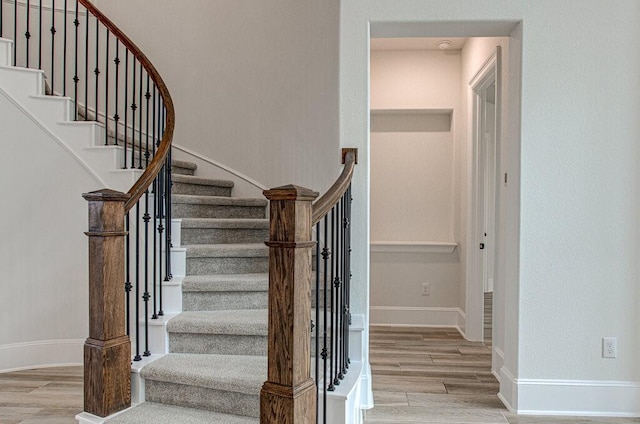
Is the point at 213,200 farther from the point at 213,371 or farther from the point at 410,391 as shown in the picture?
the point at 410,391

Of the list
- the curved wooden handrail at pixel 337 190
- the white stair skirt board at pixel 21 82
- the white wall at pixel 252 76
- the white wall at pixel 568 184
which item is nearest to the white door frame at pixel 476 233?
the white wall at pixel 252 76

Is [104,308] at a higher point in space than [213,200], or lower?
lower

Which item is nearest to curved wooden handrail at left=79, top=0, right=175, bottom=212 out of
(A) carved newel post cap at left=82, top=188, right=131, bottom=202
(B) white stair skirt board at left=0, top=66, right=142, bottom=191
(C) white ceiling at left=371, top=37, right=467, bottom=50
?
(A) carved newel post cap at left=82, top=188, right=131, bottom=202

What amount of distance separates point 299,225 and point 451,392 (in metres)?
1.98

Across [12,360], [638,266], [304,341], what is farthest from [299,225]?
[12,360]

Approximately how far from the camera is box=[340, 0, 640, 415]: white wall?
2.85 meters

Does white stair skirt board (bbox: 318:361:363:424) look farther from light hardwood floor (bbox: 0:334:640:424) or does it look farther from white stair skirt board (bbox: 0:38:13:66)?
white stair skirt board (bbox: 0:38:13:66)

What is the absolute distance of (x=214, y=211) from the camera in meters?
3.86

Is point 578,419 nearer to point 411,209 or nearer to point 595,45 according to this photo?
point 595,45

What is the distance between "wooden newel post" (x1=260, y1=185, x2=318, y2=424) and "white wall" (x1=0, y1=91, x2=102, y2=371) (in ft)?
7.71

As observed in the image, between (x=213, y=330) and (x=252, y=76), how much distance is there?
8.43 ft

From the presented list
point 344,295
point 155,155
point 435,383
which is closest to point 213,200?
point 155,155

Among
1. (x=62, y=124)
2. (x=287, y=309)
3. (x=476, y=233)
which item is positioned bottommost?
(x=287, y=309)

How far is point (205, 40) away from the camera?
4.65 m
